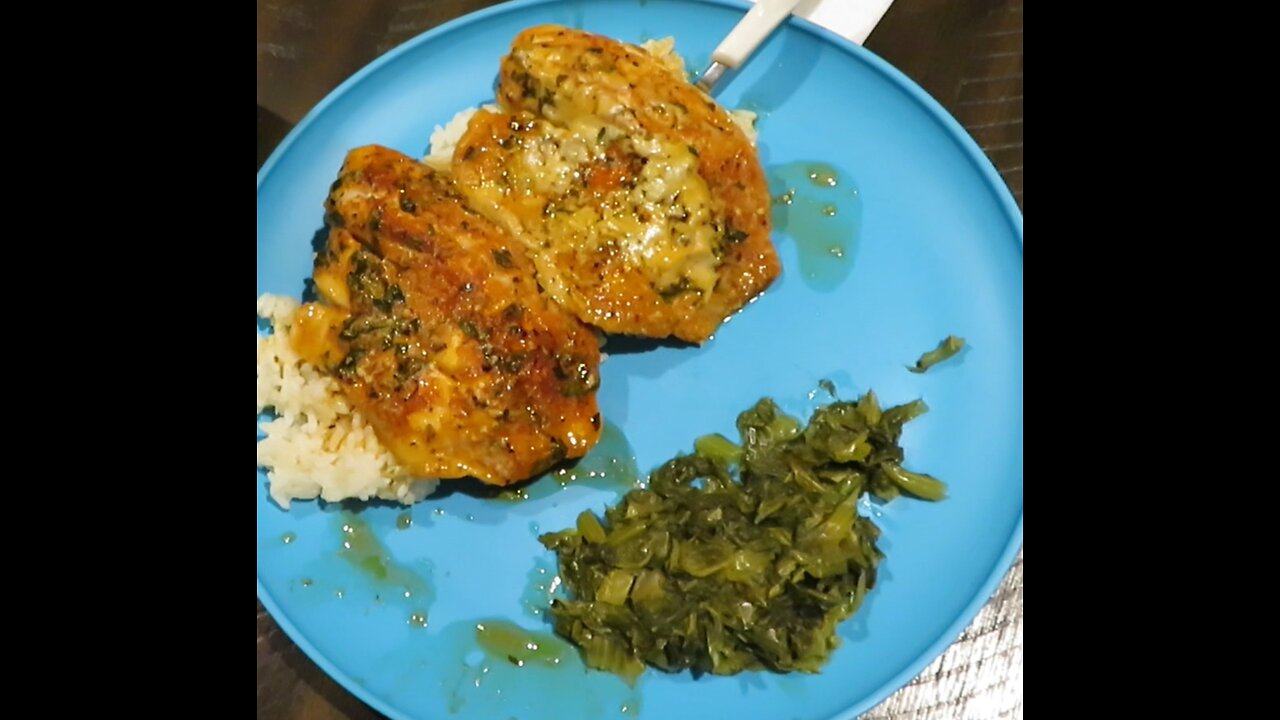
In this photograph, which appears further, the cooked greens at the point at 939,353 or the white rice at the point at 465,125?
the white rice at the point at 465,125

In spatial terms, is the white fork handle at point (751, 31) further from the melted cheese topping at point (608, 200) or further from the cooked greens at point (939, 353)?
the cooked greens at point (939, 353)

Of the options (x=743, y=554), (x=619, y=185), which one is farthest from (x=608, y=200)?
(x=743, y=554)

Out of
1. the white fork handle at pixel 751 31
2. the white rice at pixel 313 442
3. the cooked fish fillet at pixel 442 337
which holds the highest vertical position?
the white fork handle at pixel 751 31

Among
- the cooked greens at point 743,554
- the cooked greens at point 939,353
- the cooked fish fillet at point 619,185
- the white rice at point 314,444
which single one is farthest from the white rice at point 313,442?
the cooked greens at point 939,353

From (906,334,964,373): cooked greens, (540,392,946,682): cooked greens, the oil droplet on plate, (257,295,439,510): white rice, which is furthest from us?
the oil droplet on plate

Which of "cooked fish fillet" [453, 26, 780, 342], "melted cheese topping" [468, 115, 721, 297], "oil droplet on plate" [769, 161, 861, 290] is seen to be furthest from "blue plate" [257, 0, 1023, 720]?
"melted cheese topping" [468, 115, 721, 297]

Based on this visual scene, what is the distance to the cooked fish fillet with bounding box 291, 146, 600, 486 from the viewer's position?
82.9 inches

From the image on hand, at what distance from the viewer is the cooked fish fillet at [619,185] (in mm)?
2248

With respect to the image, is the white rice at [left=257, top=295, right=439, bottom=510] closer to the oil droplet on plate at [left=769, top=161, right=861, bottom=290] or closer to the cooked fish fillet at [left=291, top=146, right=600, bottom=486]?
the cooked fish fillet at [left=291, top=146, right=600, bottom=486]

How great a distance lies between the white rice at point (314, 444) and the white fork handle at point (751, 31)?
1.48 m

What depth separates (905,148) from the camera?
2.52 meters

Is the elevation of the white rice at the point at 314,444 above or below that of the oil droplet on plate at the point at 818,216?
below

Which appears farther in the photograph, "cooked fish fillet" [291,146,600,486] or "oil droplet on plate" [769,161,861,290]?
"oil droplet on plate" [769,161,861,290]

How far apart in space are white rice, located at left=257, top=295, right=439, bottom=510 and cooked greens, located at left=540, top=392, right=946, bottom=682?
0.47 metres
